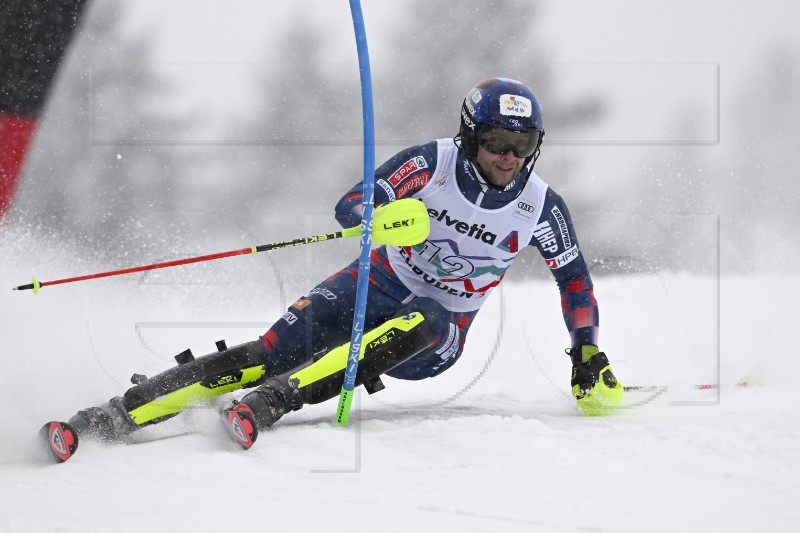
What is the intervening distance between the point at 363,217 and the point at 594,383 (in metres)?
1.43

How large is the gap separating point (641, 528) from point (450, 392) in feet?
10.1

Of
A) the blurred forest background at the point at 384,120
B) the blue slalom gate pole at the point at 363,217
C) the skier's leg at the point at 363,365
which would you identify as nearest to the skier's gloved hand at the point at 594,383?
the skier's leg at the point at 363,365

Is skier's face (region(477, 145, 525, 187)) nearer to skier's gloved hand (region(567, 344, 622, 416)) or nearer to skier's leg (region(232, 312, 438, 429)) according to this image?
skier's leg (region(232, 312, 438, 429))

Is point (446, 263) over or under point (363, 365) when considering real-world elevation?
over

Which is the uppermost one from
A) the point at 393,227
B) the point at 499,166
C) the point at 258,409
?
the point at 499,166

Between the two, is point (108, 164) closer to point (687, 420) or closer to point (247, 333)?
point (247, 333)

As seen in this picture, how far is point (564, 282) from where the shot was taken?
3848mm

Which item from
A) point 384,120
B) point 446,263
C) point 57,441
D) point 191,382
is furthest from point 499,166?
point 384,120

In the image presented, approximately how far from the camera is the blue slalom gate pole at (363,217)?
105 inches

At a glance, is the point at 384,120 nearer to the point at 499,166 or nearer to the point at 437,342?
the point at 499,166

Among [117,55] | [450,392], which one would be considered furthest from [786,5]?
[450,392]

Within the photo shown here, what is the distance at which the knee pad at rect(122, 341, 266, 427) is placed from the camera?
9.80ft

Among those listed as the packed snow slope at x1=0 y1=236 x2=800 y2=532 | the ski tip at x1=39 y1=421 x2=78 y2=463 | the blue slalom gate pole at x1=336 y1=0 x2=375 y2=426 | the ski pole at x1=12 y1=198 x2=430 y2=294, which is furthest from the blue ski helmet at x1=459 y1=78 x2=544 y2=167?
the ski tip at x1=39 y1=421 x2=78 y2=463

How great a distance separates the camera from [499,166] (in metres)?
Result: 3.46
